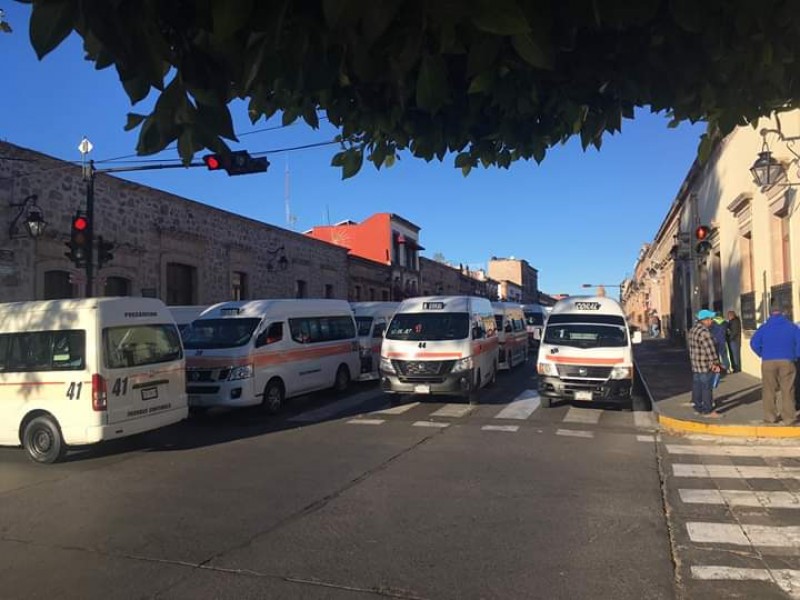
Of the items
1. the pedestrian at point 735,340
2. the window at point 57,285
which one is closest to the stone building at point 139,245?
the window at point 57,285

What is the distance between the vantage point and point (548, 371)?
12953mm

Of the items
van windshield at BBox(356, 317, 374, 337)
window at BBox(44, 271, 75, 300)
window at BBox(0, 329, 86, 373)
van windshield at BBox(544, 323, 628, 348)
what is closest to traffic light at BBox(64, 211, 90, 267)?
window at BBox(44, 271, 75, 300)

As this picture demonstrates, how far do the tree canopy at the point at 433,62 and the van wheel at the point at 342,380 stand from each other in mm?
12629

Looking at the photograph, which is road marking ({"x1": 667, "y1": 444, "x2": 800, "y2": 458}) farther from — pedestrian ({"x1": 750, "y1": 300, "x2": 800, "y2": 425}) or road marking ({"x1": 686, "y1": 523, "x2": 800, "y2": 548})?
road marking ({"x1": 686, "y1": 523, "x2": 800, "y2": 548})

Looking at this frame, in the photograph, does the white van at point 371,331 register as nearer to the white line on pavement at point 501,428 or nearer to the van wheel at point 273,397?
the van wheel at point 273,397

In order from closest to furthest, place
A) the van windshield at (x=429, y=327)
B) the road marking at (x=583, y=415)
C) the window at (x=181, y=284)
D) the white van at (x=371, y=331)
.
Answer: the road marking at (x=583, y=415), the van windshield at (x=429, y=327), the white van at (x=371, y=331), the window at (x=181, y=284)

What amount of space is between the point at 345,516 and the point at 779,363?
7688 mm

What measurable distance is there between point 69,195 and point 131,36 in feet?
58.1

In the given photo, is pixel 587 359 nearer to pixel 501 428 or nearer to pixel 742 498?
pixel 501 428

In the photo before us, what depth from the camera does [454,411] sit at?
13070 mm

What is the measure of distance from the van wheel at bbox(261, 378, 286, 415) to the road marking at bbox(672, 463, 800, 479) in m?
7.75

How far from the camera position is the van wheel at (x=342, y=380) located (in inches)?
635

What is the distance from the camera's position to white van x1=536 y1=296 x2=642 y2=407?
12.5 meters

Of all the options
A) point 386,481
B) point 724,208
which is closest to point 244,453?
point 386,481
